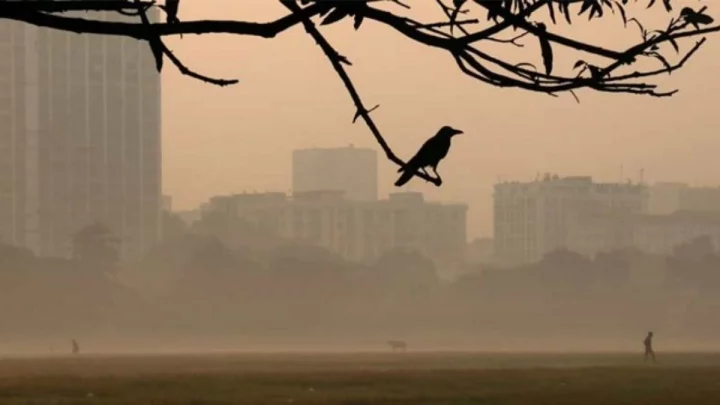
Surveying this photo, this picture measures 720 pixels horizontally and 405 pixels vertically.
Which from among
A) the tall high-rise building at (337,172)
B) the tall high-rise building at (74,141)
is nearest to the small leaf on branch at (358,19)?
the tall high-rise building at (74,141)

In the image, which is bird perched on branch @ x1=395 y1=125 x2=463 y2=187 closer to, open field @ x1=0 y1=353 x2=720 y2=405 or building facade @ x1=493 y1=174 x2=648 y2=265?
open field @ x1=0 y1=353 x2=720 y2=405

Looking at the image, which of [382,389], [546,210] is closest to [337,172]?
[546,210]

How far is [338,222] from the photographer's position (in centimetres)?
12181

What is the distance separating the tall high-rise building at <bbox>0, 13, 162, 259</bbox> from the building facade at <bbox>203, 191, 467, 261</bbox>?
7.95 meters

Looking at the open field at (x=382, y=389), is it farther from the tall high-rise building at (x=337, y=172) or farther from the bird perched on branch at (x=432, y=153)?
the tall high-rise building at (x=337, y=172)

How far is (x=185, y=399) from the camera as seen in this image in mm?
23094

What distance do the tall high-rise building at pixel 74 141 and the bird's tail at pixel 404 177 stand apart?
104m

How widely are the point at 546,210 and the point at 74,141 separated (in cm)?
3622

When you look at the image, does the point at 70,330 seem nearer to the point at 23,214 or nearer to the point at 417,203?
the point at 23,214

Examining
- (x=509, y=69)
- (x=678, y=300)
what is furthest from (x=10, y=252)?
(x=509, y=69)

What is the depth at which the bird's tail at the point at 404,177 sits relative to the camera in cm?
311

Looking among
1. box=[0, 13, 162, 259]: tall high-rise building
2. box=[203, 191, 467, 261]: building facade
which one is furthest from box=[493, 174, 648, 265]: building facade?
box=[0, 13, 162, 259]: tall high-rise building

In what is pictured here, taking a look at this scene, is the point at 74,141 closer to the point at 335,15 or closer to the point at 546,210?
the point at 546,210

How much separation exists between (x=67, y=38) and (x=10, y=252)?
74.0 ft
